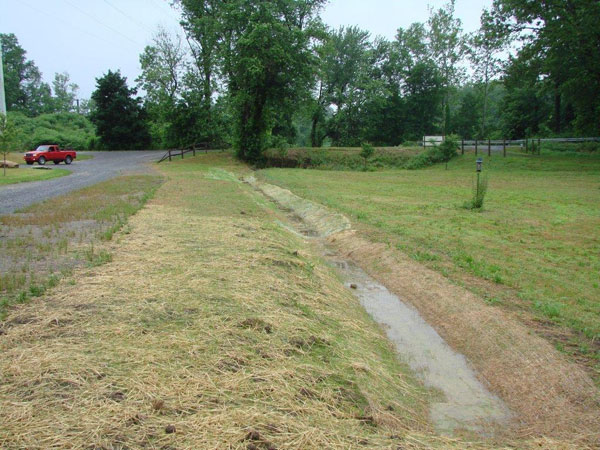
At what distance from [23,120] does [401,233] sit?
2391 inches

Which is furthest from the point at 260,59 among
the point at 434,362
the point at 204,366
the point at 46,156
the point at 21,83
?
the point at 21,83

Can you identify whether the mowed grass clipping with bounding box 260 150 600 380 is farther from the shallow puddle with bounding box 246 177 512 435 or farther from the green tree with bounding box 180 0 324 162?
the green tree with bounding box 180 0 324 162

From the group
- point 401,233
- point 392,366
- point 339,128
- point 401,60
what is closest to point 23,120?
point 339,128

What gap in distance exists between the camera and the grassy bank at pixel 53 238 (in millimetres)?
6066

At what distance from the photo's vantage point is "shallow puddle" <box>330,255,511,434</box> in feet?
14.5

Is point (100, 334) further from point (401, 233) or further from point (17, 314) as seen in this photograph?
point (401, 233)

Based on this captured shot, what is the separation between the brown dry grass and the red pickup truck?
106 feet

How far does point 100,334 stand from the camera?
4.61 meters

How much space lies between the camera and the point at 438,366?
5586 mm

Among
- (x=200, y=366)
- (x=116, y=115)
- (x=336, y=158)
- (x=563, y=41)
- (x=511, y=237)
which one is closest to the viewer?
(x=200, y=366)

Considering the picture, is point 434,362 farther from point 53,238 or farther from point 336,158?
point 336,158

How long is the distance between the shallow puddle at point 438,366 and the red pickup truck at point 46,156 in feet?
106

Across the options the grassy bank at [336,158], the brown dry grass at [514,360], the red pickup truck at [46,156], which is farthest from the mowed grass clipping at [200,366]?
the grassy bank at [336,158]

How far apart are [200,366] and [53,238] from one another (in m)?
6.12
